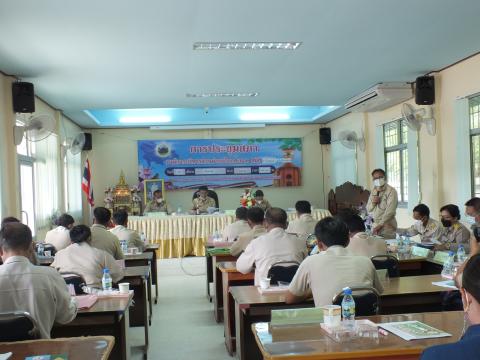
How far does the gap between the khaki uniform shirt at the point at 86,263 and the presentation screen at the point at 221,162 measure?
7.96m

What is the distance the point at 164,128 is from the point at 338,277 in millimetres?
9392

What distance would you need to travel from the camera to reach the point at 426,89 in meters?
6.93

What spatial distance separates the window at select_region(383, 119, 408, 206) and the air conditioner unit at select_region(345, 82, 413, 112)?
0.56 meters

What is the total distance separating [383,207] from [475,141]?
1477 mm

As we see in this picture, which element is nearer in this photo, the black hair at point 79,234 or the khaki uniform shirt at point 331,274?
the khaki uniform shirt at point 331,274

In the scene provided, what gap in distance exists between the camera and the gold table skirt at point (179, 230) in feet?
28.4

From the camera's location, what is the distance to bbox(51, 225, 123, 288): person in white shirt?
3508 mm

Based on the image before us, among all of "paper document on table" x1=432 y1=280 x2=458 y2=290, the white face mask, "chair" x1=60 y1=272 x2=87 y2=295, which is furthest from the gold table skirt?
"paper document on table" x1=432 y1=280 x2=458 y2=290

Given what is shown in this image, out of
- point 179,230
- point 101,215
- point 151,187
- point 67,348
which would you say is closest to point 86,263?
point 101,215

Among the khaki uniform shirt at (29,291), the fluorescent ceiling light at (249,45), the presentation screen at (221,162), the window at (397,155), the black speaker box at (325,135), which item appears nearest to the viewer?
the khaki uniform shirt at (29,291)

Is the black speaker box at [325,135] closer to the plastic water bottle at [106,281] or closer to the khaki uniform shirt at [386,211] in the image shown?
the khaki uniform shirt at [386,211]

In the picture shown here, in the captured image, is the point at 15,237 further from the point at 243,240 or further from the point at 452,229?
the point at 452,229

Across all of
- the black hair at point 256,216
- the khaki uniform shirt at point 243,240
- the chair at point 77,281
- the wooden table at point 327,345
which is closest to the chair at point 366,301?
the wooden table at point 327,345

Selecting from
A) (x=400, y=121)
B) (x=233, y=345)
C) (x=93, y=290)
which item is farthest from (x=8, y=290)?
(x=400, y=121)
